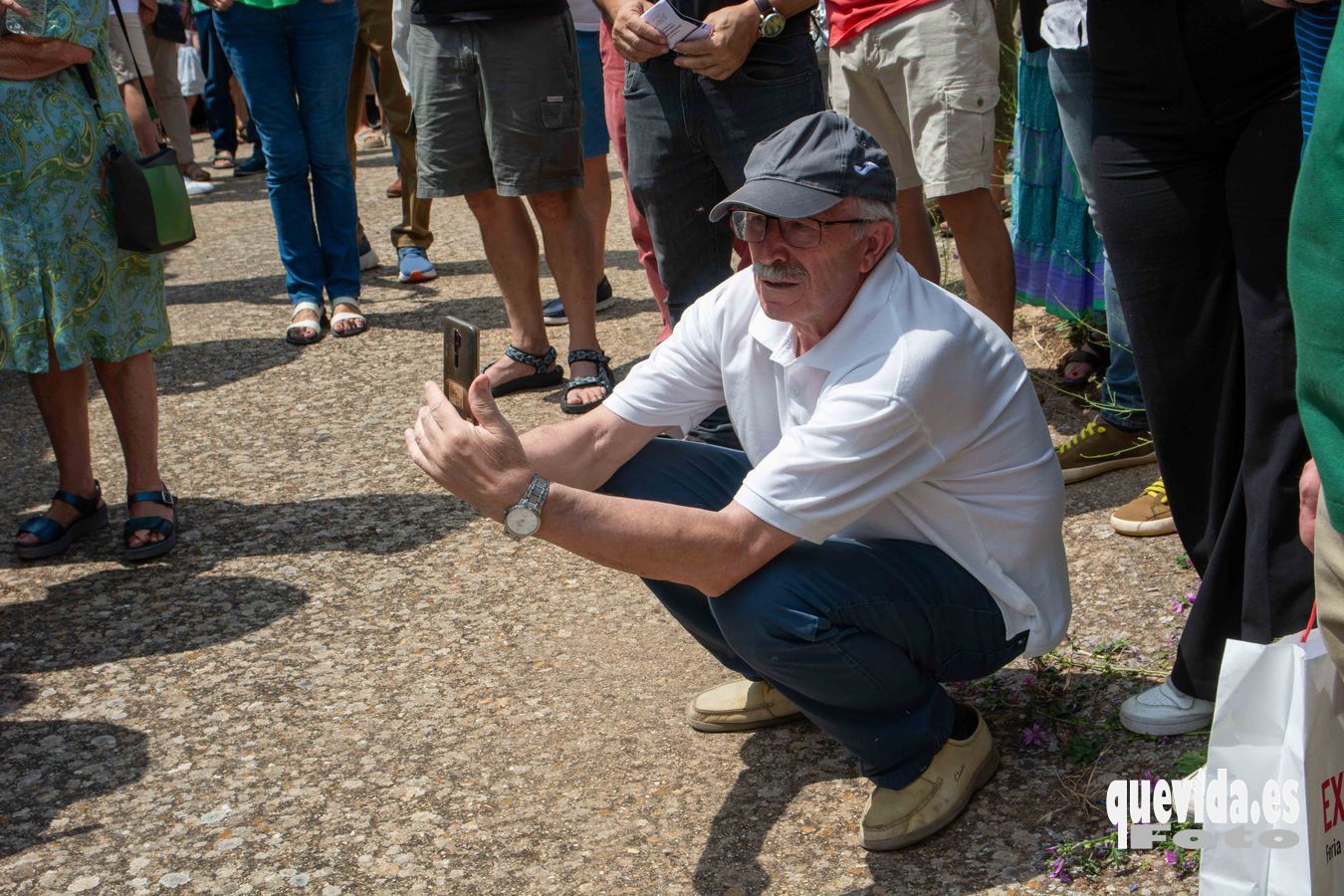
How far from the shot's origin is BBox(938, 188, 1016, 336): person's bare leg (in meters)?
4.03

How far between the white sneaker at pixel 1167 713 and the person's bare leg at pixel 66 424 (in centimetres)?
295

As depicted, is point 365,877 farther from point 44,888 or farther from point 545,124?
point 545,124

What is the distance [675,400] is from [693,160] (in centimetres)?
154

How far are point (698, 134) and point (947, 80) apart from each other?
72 cm

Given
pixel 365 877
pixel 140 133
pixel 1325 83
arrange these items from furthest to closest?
pixel 140 133, pixel 365 877, pixel 1325 83

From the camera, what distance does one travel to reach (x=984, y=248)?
4.05 meters

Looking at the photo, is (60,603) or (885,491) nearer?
(885,491)

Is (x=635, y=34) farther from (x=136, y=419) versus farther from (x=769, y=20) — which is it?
(x=136, y=419)

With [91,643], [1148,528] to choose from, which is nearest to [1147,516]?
[1148,528]

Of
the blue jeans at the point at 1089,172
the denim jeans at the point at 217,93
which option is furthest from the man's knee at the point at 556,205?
the denim jeans at the point at 217,93

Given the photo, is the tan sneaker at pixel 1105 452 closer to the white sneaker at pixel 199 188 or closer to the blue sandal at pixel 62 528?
the blue sandal at pixel 62 528

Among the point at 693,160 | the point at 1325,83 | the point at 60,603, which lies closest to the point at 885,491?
the point at 1325,83

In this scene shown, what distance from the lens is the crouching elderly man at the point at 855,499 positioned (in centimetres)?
232

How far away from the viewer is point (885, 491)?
2.36 metres
